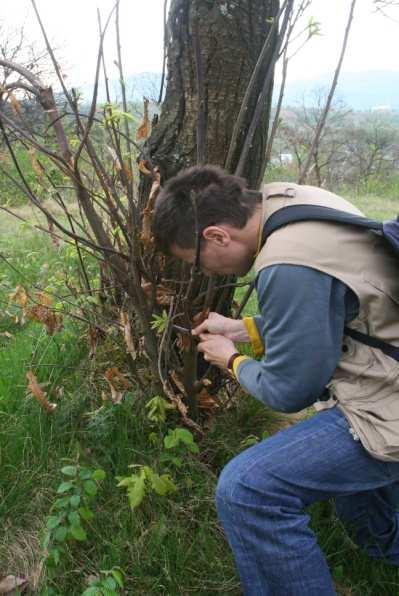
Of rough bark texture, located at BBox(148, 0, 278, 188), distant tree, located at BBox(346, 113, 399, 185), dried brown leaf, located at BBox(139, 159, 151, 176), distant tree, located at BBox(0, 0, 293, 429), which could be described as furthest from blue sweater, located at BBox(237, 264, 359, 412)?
distant tree, located at BBox(346, 113, 399, 185)

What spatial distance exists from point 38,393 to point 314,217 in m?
1.39

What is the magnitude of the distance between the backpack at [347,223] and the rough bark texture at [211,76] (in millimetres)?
740

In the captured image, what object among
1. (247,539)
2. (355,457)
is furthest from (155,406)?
(355,457)

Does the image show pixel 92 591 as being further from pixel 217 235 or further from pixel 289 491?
pixel 217 235

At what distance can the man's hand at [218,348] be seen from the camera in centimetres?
189

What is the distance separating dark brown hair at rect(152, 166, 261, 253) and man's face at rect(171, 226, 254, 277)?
0.09ft

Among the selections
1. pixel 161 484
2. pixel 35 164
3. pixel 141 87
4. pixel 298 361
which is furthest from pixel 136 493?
pixel 141 87

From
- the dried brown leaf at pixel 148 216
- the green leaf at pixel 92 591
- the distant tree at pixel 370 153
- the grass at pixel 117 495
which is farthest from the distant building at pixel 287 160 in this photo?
the green leaf at pixel 92 591

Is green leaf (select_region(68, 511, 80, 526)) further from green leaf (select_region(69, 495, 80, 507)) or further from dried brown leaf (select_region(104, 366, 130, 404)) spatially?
dried brown leaf (select_region(104, 366, 130, 404))

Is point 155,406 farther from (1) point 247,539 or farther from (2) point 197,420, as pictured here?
(1) point 247,539

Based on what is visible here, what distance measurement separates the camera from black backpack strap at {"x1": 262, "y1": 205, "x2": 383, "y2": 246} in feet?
5.02

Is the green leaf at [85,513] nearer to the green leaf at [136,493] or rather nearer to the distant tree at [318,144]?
the green leaf at [136,493]

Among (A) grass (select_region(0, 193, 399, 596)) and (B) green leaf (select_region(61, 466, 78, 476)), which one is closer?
(B) green leaf (select_region(61, 466, 78, 476))

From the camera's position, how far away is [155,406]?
2.18 meters
